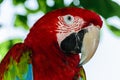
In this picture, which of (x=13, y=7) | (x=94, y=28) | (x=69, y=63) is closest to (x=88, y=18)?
(x=94, y=28)

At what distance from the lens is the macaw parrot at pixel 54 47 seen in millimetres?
1878

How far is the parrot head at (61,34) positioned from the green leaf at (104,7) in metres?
0.08

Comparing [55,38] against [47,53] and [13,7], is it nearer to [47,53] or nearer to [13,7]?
[47,53]

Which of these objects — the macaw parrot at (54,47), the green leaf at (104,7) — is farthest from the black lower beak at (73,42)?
the green leaf at (104,7)

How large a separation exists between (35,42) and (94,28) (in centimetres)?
23

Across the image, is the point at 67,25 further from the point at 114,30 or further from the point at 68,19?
the point at 114,30

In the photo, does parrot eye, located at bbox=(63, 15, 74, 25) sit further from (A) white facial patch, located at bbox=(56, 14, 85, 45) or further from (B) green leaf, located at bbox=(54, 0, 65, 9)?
(B) green leaf, located at bbox=(54, 0, 65, 9)

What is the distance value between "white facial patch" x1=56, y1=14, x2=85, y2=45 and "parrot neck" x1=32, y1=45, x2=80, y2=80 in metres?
0.05

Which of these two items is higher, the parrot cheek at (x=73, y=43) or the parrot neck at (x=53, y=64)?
the parrot cheek at (x=73, y=43)

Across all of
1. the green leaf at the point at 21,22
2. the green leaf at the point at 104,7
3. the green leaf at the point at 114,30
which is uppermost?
the green leaf at the point at 104,7

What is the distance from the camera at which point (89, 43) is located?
6.06ft

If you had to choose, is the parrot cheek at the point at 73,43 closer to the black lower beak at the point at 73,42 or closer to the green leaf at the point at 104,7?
the black lower beak at the point at 73,42

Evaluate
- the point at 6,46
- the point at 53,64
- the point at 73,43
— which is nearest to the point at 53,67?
the point at 53,64

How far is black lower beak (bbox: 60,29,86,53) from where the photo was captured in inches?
73.7
